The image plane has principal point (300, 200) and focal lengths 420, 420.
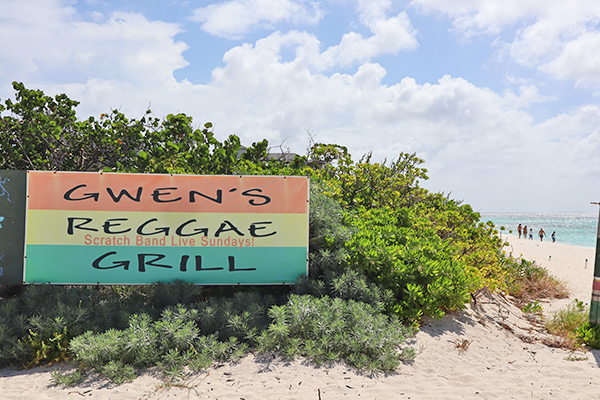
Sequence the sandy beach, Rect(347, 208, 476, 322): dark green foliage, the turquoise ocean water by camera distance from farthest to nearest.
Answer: the turquoise ocean water → Rect(347, 208, 476, 322): dark green foliage → the sandy beach

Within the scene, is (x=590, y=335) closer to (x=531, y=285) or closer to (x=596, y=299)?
(x=596, y=299)

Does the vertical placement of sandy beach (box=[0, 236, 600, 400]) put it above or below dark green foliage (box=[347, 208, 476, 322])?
below

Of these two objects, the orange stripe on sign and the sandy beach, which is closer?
the sandy beach

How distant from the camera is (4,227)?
618 cm

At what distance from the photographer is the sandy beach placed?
4.16m

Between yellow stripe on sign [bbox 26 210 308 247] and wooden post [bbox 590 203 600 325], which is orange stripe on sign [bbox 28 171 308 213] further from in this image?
wooden post [bbox 590 203 600 325]

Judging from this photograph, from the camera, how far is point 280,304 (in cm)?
608

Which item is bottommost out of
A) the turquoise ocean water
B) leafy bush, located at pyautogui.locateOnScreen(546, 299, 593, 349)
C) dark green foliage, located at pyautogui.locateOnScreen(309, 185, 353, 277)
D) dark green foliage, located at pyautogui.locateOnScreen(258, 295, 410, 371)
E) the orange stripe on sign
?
the turquoise ocean water

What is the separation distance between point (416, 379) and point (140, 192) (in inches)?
175

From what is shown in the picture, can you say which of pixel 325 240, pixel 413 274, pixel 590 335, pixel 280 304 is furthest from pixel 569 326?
pixel 280 304

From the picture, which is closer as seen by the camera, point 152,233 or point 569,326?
point 152,233

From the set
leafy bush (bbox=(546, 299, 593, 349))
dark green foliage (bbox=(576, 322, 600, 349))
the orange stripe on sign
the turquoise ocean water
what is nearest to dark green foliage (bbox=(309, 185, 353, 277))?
the orange stripe on sign

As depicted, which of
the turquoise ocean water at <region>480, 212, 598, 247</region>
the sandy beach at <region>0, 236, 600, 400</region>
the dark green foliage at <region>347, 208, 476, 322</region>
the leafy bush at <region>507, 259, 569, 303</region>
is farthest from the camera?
the turquoise ocean water at <region>480, 212, 598, 247</region>

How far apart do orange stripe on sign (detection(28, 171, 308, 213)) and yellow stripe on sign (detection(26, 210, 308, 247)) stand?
0.10 metres
